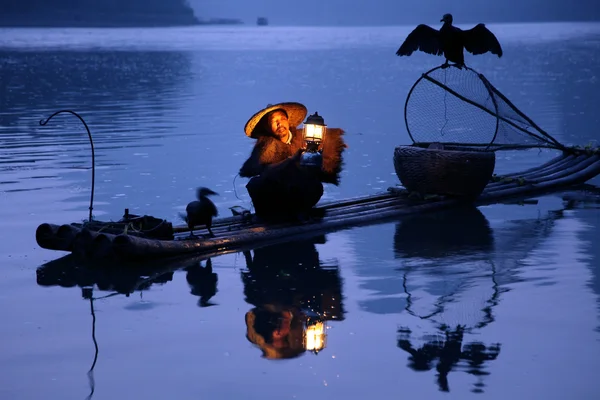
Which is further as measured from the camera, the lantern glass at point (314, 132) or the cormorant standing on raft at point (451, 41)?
the cormorant standing on raft at point (451, 41)

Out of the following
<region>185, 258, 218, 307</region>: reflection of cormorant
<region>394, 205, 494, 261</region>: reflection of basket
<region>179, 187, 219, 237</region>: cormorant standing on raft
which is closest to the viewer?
<region>185, 258, 218, 307</region>: reflection of cormorant

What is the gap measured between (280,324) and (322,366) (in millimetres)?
732

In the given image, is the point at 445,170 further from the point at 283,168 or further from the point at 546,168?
the point at 546,168

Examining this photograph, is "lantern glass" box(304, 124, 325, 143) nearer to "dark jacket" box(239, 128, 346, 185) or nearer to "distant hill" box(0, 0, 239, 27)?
"dark jacket" box(239, 128, 346, 185)

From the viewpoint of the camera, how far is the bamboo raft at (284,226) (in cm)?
712

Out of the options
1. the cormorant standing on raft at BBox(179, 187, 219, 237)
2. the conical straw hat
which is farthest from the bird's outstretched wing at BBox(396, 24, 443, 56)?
the cormorant standing on raft at BBox(179, 187, 219, 237)

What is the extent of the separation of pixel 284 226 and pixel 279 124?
2.72 ft

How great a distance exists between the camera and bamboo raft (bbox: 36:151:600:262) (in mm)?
7117

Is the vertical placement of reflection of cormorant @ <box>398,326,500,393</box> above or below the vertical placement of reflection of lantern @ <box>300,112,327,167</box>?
below

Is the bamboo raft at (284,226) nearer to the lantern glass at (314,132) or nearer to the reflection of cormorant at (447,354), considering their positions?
the lantern glass at (314,132)

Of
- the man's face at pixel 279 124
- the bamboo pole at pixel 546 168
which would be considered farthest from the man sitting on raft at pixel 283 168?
the bamboo pole at pixel 546 168

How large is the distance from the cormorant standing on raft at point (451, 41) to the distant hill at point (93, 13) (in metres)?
106

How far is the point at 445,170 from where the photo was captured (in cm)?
899

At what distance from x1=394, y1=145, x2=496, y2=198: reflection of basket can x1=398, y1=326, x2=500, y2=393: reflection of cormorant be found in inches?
133
